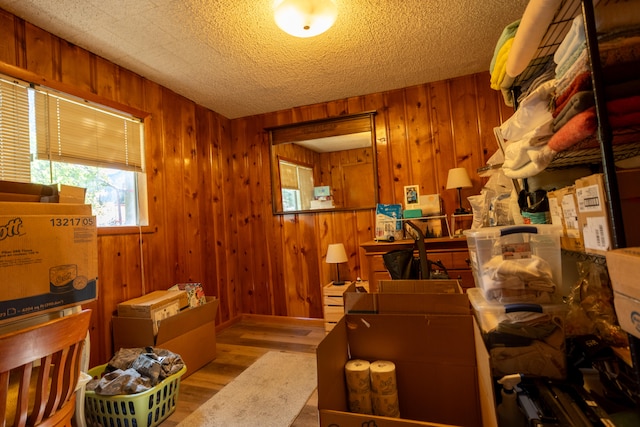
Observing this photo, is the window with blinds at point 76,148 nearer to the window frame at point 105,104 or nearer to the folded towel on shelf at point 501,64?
the window frame at point 105,104

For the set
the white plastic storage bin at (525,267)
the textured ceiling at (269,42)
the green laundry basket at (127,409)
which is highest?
the textured ceiling at (269,42)

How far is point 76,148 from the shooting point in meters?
2.07

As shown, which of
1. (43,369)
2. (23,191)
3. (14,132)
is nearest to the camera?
(43,369)

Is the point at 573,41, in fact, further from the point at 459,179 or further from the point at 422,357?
the point at 459,179

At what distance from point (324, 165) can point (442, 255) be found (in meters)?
1.58

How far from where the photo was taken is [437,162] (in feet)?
9.93

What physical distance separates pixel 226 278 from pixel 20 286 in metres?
2.40

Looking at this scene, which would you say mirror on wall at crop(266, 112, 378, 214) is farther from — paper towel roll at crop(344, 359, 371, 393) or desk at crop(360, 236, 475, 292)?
paper towel roll at crop(344, 359, 371, 393)

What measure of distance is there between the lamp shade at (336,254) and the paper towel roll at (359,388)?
1871 mm

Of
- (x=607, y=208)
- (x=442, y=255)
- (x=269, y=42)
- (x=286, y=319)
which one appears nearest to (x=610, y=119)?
(x=607, y=208)

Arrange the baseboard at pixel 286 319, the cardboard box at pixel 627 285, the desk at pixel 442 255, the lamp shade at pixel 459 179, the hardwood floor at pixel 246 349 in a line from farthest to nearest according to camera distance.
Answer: the baseboard at pixel 286 319 < the lamp shade at pixel 459 179 < the desk at pixel 442 255 < the hardwood floor at pixel 246 349 < the cardboard box at pixel 627 285

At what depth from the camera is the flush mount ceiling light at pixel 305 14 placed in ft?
5.31


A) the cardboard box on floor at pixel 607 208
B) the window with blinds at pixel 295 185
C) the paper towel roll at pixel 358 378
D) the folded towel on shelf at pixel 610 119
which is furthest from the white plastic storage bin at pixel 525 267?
the window with blinds at pixel 295 185

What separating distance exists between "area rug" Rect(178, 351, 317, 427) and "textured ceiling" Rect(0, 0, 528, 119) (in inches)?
98.0
